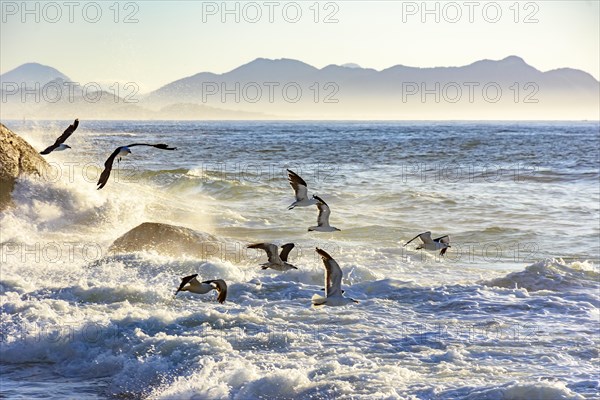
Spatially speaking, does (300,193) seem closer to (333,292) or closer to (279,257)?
(279,257)

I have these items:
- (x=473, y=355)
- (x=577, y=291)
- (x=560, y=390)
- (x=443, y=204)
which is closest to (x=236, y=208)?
(x=443, y=204)

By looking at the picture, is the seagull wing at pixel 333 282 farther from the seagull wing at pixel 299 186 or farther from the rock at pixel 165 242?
the rock at pixel 165 242

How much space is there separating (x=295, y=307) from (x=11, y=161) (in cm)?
866

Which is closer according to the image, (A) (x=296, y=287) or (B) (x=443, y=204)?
(A) (x=296, y=287)

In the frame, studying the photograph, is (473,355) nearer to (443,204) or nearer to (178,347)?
(178,347)

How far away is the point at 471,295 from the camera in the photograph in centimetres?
1285

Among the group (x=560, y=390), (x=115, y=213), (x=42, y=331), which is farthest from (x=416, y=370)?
(x=115, y=213)

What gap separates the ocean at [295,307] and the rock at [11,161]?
0.90 feet

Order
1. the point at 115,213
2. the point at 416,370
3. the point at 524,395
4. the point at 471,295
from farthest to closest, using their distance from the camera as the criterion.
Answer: the point at 115,213
the point at 471,295
the point at 416,370
the point at 524,395

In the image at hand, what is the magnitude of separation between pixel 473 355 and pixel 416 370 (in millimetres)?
977

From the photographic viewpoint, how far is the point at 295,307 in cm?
1199

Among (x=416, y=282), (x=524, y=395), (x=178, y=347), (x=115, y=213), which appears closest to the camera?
(x=524, y=395)

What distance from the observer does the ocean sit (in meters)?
8.96

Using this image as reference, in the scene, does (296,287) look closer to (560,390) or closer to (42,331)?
(42,331)
